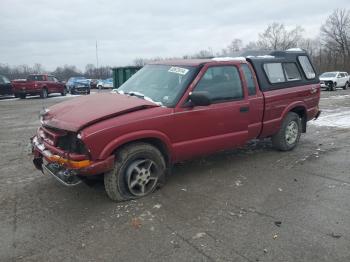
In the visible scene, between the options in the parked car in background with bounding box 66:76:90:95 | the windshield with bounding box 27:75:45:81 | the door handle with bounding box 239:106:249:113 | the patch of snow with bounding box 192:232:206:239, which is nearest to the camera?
the patch of snow with bounding box 192:232:206:239

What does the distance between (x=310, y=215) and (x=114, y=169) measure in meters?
2.41

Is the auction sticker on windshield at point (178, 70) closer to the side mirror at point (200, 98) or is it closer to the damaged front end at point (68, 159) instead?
the side mirror at point (200, 98)

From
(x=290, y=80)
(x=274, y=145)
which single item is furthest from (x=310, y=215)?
(x=290, y=80)

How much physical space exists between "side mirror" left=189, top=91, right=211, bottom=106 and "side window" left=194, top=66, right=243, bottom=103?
0.29m

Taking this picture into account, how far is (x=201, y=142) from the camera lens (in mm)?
5594

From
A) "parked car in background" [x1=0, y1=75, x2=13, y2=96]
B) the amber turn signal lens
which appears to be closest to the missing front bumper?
the amber turn signal lens

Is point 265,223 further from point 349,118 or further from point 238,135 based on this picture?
point 349,118

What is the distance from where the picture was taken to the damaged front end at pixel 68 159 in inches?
176

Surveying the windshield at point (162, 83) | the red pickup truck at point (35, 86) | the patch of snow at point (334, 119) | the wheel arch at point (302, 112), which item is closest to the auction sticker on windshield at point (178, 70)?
the windshield at point (162, 83)

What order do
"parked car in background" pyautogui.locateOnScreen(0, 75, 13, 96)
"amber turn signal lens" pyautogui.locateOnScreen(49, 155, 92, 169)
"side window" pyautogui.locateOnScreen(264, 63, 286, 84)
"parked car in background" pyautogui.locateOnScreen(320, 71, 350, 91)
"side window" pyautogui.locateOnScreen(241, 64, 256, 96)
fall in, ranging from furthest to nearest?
"parked car in background" pyautogui.locateOnScreen(320, 71, 350, 91), "parked car in background" pyautogui.locateOnScreen(0, 75, 13, 96), "side window" pyautogui.locateOnScreen(264, 63, 286, 84), "side window" pyautogui.locateOnScreen(241, 64, 256, 96), "amber turn signal lens" pyautogui.locateOnScreen(49, 155, 92, 169)

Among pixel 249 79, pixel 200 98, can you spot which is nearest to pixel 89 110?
pixel 200 98

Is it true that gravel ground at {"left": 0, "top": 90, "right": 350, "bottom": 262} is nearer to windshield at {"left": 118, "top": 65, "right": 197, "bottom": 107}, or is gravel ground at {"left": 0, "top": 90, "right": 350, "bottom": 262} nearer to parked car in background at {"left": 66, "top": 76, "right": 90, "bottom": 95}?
windshield at {"left": 118, "top": 65, "right": 197, "bottom": 107}

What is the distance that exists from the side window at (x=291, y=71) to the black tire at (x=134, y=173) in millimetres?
3558

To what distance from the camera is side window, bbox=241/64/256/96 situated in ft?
20.6
